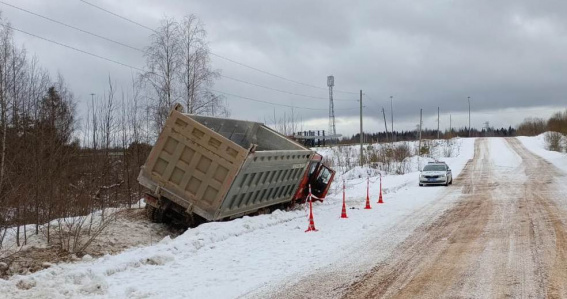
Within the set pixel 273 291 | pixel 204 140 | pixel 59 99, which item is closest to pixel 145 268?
pixel 273 291

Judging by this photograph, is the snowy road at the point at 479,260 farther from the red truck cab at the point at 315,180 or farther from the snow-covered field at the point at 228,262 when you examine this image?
the red truck cab at the point at 315,180

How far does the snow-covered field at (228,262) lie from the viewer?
643 cm

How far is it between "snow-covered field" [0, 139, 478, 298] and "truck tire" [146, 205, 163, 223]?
223cm

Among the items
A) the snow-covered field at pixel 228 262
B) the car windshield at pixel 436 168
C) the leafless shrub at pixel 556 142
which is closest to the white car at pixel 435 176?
the car windshield at pixel 436 168

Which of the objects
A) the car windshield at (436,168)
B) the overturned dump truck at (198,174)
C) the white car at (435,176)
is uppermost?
the overturned dump truck at (198,174)

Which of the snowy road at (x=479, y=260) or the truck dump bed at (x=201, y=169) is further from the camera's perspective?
the truck dump bed at (x=201, y=169)

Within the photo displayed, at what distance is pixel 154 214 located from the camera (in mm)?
12609

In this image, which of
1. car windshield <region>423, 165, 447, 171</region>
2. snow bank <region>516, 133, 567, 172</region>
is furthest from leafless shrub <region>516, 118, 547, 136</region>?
car windshield <region>423, 165, 447, 171</region>

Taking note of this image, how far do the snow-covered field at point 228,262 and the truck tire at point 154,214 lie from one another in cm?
223

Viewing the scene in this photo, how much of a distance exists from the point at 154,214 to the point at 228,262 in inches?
192

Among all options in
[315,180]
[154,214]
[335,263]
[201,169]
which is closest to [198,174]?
[201,169]

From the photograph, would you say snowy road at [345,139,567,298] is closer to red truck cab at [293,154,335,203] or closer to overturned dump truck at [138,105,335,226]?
overturned dump truck at [138,105,335,226]

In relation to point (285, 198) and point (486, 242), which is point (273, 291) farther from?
point (285, 198)

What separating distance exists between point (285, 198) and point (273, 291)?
8.55 meters
